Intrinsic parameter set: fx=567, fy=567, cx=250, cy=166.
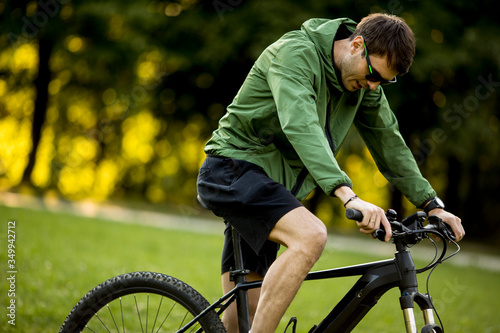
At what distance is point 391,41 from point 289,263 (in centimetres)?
101

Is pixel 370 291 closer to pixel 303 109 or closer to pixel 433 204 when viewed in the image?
pixel 433 204

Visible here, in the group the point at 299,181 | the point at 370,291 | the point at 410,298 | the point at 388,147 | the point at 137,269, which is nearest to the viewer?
the point at 410,298

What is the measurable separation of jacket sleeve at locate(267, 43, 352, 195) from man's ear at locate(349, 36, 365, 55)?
0.52 ft

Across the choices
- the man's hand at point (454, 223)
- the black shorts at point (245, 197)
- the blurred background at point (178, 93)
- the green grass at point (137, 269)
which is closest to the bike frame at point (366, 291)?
the black shorts at point (245, 197)

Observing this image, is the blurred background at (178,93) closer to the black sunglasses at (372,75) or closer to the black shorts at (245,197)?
the black sunglasses at (372,75)

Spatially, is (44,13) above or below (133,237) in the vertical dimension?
above

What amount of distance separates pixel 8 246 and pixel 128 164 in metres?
13.8

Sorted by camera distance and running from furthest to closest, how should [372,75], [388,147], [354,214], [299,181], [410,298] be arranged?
1. [388,147]
2. [299,181]
3. [372,75]
4. [410,298]
5. [354,214]

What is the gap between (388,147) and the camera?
2.83m

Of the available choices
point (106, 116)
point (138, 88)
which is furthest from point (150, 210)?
point (106, 116)

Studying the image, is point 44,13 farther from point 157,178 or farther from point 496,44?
point 496,44

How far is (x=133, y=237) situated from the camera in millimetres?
9656

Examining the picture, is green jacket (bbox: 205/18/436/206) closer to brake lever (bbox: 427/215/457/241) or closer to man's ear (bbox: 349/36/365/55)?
man's ear (bbox: 349/36/365/55)

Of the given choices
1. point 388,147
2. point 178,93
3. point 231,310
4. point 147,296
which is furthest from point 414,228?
point 178,93
